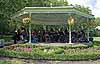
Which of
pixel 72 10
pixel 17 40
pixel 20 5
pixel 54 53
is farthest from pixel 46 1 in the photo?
pixel 54 53

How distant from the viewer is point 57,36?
81.0 feet

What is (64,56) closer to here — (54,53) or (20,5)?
(54,53)

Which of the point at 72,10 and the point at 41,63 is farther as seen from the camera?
the point at 72,10

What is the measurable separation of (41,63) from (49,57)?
597 mm

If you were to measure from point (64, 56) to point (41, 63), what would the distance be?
1.26 m

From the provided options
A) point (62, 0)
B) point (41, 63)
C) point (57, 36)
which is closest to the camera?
point (41, 63)

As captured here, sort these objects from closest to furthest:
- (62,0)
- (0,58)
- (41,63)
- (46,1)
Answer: (41,63) → (0,58) → (46,1) → (62,0)

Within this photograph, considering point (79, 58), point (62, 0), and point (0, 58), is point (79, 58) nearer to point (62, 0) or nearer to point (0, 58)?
point (0, 58)

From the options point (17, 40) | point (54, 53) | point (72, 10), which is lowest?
point (17, 40)

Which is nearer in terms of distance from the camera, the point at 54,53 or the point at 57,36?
the point at 54,53

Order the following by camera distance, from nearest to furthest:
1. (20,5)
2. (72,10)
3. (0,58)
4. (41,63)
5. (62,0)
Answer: (41,63) → (0,58) → (72,10) → (20,5) → (62,0)

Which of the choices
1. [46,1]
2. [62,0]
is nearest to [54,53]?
[46,1]

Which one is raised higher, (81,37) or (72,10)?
(72,10)

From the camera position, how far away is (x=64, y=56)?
14.0 meters
